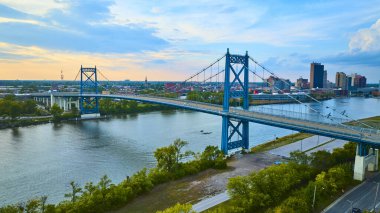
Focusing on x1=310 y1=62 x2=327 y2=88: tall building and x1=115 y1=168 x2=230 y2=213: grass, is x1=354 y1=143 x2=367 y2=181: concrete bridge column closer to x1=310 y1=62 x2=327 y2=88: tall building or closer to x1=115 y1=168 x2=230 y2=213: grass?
x1=115 y1=168 x2=230 y2=213: grass

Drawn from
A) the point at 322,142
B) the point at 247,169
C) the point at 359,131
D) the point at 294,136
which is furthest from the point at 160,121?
the point at 359,131

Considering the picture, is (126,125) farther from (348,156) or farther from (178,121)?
(348,156)

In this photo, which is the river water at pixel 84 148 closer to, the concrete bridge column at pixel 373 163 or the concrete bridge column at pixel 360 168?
the concrete bridge column at pixel 373 163

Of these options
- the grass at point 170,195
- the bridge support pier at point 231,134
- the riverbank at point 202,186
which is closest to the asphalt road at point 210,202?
the riverbank at point 202,186

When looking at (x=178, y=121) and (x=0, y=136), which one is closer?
(x=0, y=136)

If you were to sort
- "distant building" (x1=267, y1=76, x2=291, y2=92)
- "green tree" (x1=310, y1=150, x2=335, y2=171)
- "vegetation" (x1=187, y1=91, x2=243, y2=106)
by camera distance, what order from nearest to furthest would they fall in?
1. "green tree" (x1=310, y1=150, x2=335, y2=171)
2. "distant building" (x1=267, y1=76, x2=291, y2=92)
3. "vegetation" (x1=187, y1=91, x2=243, y2=106)

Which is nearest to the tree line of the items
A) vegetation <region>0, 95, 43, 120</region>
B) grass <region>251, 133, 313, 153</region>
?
grass <region>251, 133, 313, 153</region>
